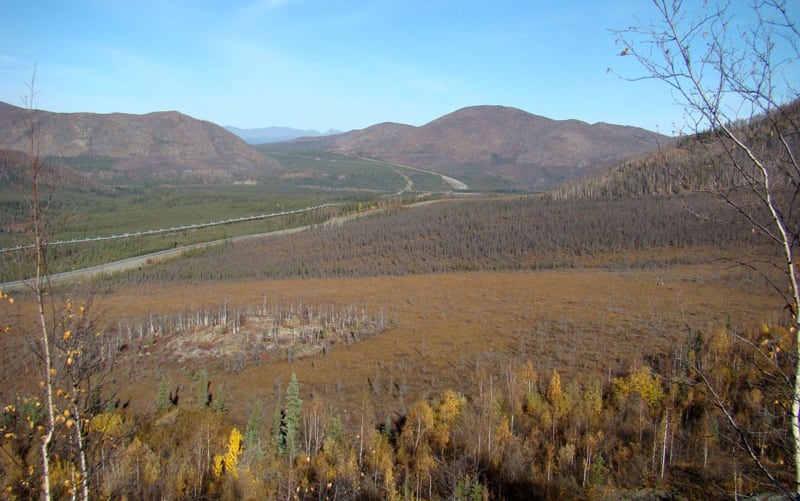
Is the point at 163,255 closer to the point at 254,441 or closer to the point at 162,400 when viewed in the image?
the point at 162,400

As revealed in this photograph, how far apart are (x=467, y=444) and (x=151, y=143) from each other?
143 metres

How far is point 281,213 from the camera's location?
250 feet

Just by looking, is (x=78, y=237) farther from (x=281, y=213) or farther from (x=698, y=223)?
(x=698, y=223)

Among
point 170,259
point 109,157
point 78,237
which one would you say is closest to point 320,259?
point 170,259

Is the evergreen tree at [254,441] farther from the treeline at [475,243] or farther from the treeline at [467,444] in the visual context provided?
the treeline at [475,243]

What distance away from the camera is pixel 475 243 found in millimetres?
48750

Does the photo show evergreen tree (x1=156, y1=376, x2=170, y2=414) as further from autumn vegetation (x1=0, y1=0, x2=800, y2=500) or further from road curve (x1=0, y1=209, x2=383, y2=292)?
road curve (x1=0, y1=209, x2=383, y2=292)

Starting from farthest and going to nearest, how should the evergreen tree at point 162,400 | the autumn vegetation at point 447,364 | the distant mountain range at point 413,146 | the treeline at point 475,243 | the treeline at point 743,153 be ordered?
the distant mountain range at point 413,146, the treeline at point 475,243, the evergreen tree at point 162,400, the autumn vegetation at point 447,364, the treeline at point 743,153

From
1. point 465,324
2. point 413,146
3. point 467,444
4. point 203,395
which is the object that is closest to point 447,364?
point 465,324

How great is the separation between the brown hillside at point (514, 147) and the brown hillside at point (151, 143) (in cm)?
5254

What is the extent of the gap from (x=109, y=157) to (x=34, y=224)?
450ft

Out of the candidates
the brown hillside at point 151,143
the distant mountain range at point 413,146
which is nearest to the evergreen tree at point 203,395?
the distant mountain range at point 413,146

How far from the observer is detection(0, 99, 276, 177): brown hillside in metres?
120

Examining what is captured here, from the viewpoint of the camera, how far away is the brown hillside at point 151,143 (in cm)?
11969
